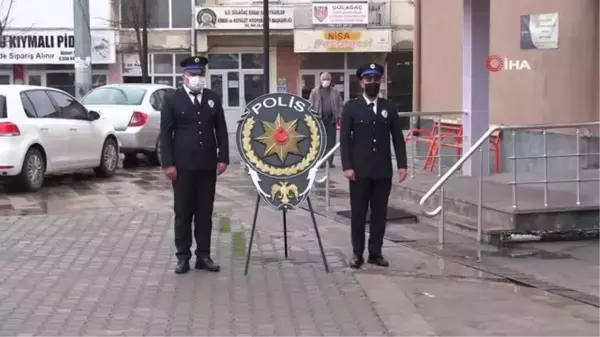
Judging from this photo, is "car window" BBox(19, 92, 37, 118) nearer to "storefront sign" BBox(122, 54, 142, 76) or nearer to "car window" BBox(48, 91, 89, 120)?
"car window" BBox(48, 91, 89, 120)

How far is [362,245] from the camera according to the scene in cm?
838

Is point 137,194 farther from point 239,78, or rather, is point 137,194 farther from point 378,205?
point 239,78

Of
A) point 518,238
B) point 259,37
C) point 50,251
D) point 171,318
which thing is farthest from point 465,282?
point 259,37

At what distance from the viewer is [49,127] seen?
1401 cm

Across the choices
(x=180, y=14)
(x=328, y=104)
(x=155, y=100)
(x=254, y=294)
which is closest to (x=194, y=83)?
(x=254, y=294)

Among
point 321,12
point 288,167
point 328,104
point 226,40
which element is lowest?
point 288,167

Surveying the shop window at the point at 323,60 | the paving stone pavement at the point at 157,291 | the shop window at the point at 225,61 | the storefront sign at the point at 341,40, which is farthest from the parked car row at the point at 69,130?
the shop window at the point at 323,60

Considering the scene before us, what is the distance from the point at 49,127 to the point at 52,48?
23.7 metres

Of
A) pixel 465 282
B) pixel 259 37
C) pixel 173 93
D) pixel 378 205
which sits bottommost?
pixel 465 282

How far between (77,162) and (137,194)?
69.6 inches

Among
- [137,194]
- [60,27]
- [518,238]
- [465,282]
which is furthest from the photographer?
[60,27]

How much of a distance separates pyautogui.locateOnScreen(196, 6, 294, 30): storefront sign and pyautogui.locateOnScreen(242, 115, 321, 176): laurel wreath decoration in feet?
92.3

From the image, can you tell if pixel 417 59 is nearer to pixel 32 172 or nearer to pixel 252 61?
pixel 32 172

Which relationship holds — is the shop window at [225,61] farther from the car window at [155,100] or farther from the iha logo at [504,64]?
the iha logo at [504,64]
